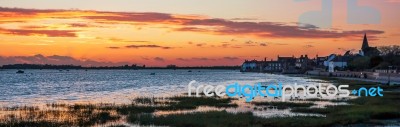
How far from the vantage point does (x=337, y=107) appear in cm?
4556

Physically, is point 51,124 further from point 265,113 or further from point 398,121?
point 398,121

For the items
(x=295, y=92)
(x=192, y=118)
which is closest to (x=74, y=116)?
(x=192, y=118)

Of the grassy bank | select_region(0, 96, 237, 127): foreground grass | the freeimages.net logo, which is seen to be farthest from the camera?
the freeimages.net logo

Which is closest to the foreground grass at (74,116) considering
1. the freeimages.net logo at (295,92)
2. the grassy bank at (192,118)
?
the grassy bank at (192,118)

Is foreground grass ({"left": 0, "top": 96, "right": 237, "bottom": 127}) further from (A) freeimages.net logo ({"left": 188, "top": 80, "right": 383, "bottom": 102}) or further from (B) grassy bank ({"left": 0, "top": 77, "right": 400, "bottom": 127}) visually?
(A) freeimages.net logo ({"left": 188, "top": 80, "right": 383, "bottom": 102})

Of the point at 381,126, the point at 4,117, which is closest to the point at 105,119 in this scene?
the point at 4,117

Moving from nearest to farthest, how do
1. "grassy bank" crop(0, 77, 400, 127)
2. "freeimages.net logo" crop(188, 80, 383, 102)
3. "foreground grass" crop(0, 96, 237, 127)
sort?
1. "grassy bank" crop(0, 77, 400, 127)
2. "foreground grass" crop(0, 96, 237, 127)
3. "freeimages.net logo" crop(188, 80, 383, 102)

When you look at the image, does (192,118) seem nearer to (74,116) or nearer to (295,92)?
(74,116)

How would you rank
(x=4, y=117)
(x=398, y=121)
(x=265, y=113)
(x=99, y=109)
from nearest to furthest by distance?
(x=398, y=121) < (x=4, y=117) < (x=265, y=113) < (x=99, y=109)

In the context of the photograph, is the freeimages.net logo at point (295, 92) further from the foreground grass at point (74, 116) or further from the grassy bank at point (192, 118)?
the grassy bank at point (192, 118)

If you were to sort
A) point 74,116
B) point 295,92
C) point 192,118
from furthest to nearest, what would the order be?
point 295,92 < point 74,116 < point 192,118

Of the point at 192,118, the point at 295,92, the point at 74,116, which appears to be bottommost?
the point at 74,116

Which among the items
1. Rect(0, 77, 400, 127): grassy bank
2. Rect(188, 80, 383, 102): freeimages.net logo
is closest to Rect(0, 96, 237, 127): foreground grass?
Rect(0, 77, 400, 127): grassy bank

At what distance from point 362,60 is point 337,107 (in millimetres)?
143519
